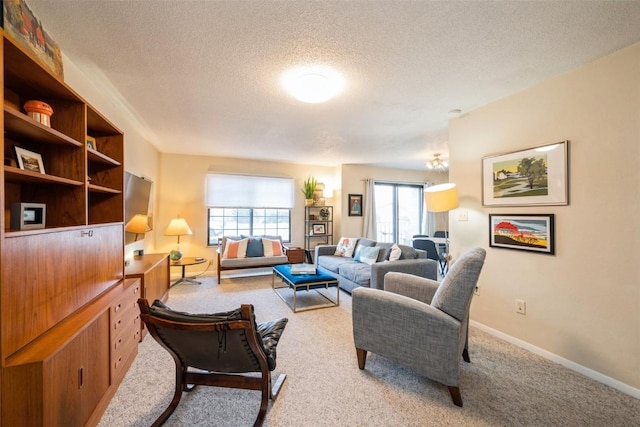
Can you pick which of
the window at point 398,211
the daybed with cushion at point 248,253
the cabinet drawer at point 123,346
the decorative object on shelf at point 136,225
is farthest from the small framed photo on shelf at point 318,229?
the cabinet drawer at point 123,346

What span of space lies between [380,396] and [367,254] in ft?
8.61

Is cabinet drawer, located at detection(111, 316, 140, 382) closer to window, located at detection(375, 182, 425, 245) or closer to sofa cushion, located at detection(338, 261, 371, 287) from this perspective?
sofa cushion, located at detection(338, 261, 371, 287)

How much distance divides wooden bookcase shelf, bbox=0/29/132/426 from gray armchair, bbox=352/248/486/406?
173cm

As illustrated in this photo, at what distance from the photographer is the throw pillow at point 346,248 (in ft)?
16.4

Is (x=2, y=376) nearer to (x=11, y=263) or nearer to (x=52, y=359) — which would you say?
(x=52, y=359)

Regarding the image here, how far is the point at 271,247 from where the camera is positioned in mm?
5227

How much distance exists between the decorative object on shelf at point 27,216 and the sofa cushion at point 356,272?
10.6ft

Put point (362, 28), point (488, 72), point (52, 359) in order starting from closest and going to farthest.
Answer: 1. point (52, 359)
2. point (362, 28)
3. point (488, 72)

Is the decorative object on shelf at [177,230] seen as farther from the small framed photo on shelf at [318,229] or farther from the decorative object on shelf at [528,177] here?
the decorative object on shelf at [528,177]

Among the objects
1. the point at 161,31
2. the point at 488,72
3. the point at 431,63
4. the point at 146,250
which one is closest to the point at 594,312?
the point at 488,72

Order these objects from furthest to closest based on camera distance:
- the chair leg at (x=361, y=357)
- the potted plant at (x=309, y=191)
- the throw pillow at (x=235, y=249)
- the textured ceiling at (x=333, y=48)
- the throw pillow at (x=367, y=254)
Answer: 1. the potted plant at (x=309, y=191)
2. the throw pillow at (x=235, y=249)
3. the throw pillow at (x=367, y=254)
4. the chair leg at (x=361, y=357)
5. the textured ceiling at (x=333, y=48)

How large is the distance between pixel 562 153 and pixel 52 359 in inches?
140

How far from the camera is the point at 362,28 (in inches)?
65.7

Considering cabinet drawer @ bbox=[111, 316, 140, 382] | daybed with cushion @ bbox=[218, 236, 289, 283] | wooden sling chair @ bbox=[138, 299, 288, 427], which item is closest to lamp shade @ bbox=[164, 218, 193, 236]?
daybed with cushion @ bbox=[218, 236, 289, 283]
